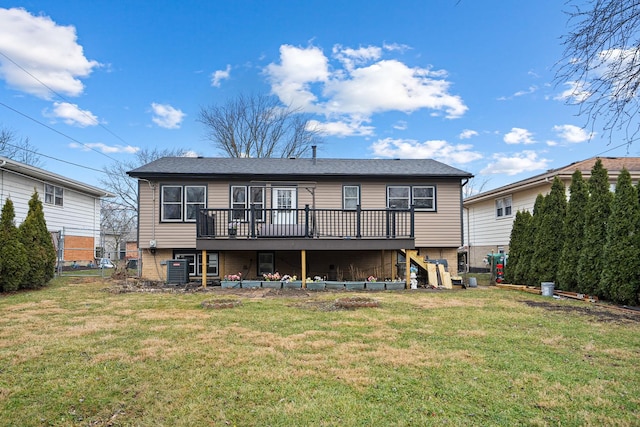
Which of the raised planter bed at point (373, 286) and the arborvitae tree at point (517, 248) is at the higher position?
the arborvitae tree at point (517, 248)

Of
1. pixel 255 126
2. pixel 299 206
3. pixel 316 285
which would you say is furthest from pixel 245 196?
pixel 255 126

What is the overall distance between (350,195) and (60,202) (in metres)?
12.9

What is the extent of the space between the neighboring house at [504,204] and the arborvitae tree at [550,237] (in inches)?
89.7

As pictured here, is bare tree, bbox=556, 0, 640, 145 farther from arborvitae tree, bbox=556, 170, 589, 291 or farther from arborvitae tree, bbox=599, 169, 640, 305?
arborvitae tree, bbox=556, 170, 589, 291

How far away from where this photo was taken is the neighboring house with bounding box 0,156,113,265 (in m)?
13.4

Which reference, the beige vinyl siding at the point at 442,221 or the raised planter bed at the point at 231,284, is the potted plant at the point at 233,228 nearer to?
the raised planter bed at the point at 231,284

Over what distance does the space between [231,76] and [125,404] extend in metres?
22.5

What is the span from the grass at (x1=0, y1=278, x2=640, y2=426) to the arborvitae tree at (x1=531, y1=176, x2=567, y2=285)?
127 inches

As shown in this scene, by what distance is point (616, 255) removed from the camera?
25.5ft

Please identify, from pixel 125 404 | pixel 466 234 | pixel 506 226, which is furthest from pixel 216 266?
pixel 466 234

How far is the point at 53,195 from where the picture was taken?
52.5 ft

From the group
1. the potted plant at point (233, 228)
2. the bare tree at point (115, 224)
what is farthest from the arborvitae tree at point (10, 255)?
the bare tree at point (115, 224)

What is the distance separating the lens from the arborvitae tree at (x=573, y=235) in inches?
359

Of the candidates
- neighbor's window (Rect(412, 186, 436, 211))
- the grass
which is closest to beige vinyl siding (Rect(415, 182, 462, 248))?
neighbor's window (Rect(412, 186, 436, 211))
